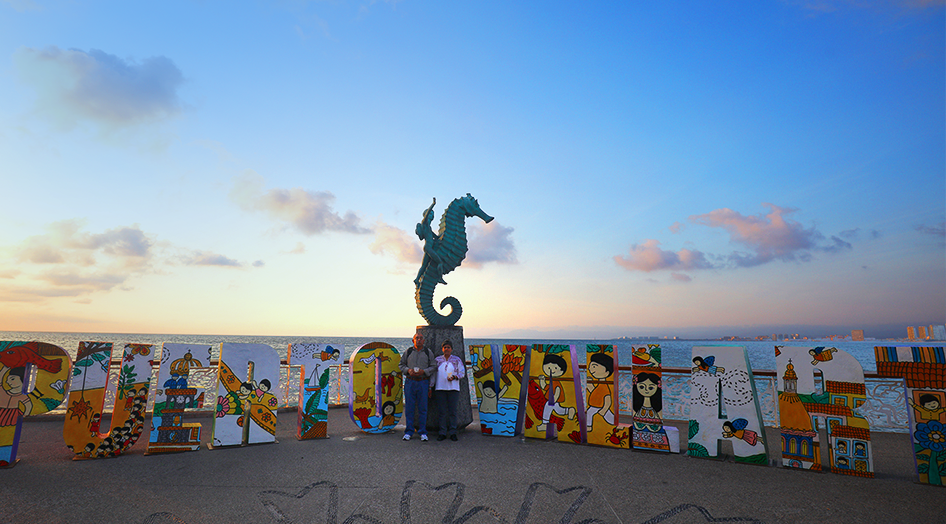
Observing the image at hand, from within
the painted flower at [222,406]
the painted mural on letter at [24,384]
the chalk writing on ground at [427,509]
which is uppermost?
the painted mural on letter at [24,384]

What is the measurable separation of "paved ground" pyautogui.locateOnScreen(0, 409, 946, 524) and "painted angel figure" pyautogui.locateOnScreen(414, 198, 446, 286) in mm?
3536

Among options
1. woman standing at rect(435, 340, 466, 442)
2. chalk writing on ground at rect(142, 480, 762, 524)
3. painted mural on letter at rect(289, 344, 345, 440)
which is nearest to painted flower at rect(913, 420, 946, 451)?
chalk writing on ground at rect(142, 480, 762, 524)

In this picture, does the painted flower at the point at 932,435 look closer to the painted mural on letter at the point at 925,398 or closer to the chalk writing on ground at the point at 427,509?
the painted mural on letter at the point at 925,398

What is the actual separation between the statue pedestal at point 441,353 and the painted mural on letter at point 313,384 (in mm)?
1721

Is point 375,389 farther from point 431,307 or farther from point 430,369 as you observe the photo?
point 431,307

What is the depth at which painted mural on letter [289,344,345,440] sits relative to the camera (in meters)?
7.69

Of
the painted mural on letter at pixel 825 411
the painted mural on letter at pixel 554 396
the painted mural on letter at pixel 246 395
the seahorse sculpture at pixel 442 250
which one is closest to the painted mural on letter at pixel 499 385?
the painted mural on letter at pixel 554 396

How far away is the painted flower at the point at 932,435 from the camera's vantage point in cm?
553

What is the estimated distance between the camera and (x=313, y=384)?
313 inches

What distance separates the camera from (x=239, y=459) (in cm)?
635

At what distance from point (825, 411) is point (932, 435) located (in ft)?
3.52

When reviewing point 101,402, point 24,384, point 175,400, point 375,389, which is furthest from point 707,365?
point 24,384

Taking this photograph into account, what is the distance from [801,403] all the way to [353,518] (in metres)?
6.09

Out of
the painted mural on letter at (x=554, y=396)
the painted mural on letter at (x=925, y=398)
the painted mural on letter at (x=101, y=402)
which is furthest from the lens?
the painted mural on letter at (x=554, y=396)
